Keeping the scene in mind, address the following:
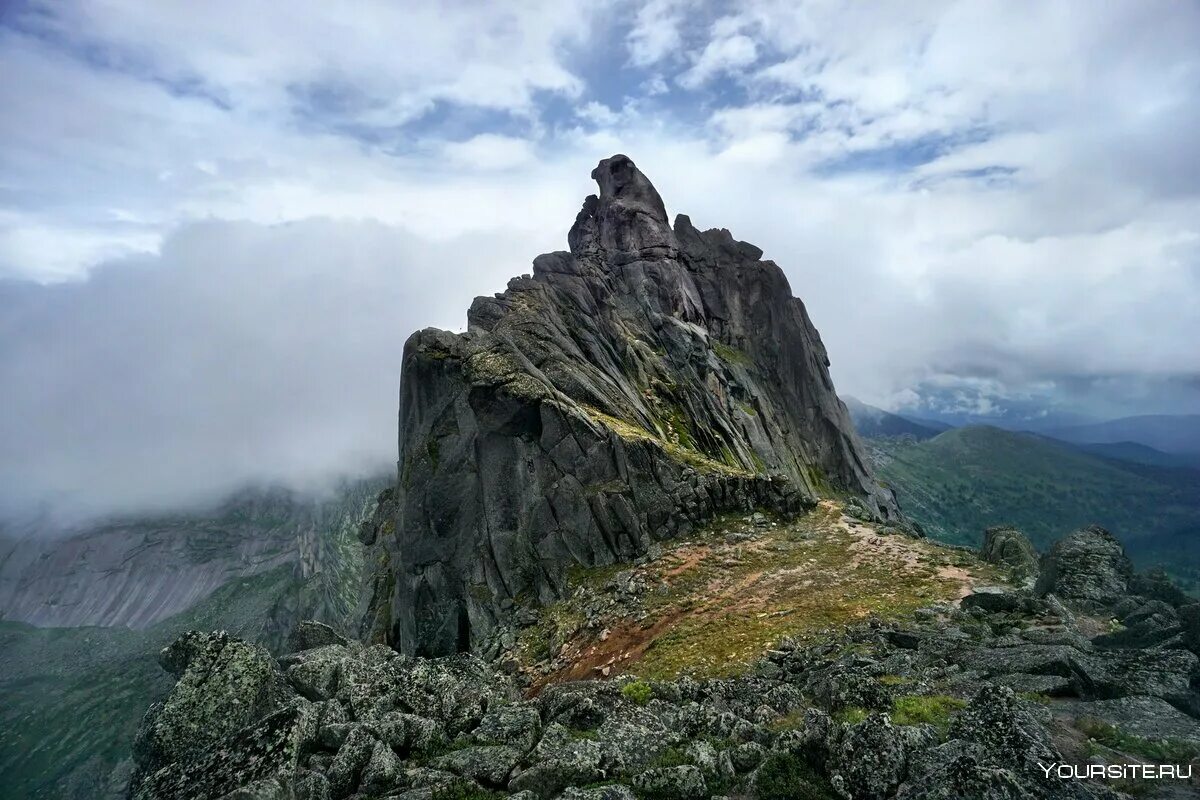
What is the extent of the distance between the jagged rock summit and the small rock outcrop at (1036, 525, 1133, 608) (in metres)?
18.3

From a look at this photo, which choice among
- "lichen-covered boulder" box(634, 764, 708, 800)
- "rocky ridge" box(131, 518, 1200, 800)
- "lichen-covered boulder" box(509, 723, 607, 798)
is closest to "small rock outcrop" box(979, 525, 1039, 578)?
"rocky ridge" box(131, 518, 1200, 800)

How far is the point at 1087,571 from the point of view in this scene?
30.1 m

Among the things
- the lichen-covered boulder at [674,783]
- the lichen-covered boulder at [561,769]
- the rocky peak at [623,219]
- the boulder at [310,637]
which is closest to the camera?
the lichen-covered boulder at [674,783]

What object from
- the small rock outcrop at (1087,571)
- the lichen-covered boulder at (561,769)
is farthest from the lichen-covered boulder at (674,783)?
the small rock outcrop at (1087,571)

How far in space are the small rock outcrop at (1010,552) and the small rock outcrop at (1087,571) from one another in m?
1.93

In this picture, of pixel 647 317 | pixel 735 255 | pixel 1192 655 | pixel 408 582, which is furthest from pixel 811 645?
pixel 735 255

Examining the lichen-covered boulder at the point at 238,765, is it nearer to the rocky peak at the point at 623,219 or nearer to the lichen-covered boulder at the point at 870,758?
the lichen-covered boulder at the point at 870,758

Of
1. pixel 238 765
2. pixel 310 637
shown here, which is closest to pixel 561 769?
pixel 238 765

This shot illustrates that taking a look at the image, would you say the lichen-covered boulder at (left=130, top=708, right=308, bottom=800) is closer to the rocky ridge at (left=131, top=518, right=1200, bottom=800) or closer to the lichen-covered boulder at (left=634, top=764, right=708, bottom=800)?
the rocky ridge at (left=131, top=518, right=1200, bottom=800)

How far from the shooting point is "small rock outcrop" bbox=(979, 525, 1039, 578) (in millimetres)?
35444

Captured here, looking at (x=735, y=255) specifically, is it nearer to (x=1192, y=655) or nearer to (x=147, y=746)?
(x=1192, y=655)

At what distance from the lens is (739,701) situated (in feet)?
60.5

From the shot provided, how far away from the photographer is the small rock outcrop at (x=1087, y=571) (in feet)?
93.5

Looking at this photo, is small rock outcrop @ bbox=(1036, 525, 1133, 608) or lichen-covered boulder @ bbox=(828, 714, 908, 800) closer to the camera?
lichen-covered boulder @ bbox=(828, 714, 908, 800)
